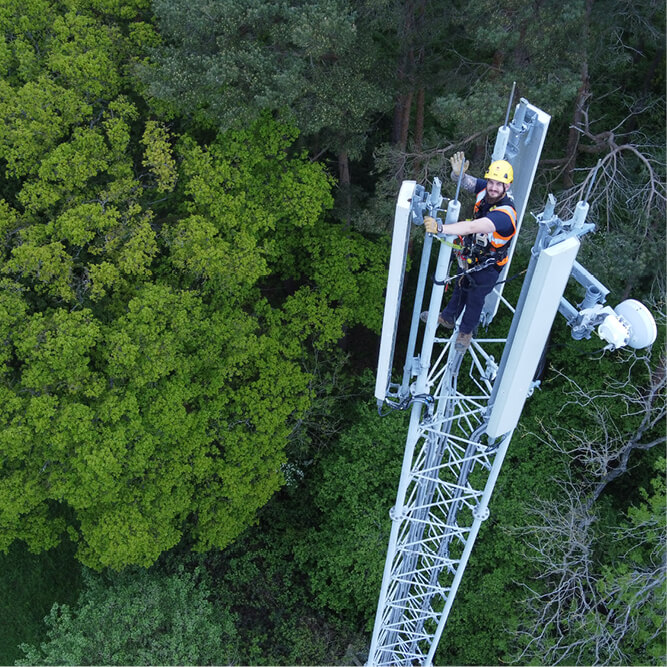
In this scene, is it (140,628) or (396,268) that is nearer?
(396,268)

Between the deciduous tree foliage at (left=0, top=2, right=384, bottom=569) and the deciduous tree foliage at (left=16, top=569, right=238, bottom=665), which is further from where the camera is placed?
the deciduous tree foliage at (left=16, top=569, right=238, bottom=665)

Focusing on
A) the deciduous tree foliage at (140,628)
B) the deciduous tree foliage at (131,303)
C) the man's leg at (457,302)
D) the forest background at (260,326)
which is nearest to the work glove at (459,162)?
the man's leg at (457,302)

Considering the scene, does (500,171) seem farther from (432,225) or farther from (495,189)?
(432,225)

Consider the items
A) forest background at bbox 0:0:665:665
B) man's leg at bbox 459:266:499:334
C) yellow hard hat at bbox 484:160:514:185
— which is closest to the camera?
yellow hard hat at bbox 484:160:514:185

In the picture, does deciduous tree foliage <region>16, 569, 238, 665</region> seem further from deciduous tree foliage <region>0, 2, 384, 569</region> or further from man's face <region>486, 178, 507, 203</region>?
man's face <region>486, 178, 507, 203</region>

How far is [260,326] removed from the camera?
14648 millimetres

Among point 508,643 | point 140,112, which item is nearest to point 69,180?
point 140,112

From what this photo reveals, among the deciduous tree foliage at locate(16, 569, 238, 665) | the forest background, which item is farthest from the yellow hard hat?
the deciduous tree foliage at locate(16, 569, 238, 665)

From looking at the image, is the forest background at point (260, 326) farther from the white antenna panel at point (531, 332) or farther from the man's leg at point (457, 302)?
the white antenna panel at point (531, 332)

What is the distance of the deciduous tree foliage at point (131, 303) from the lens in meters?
11.4

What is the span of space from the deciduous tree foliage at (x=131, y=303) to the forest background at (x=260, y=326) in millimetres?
64

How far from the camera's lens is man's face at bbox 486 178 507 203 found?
6.62 m

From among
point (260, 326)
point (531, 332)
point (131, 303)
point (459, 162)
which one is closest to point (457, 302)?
point (531, 332)

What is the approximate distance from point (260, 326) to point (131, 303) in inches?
147
